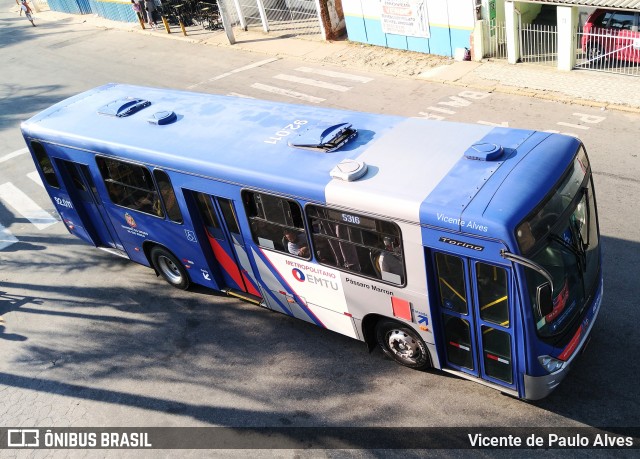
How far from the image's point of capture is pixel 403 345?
28.8 ft

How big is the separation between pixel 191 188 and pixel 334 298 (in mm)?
2868

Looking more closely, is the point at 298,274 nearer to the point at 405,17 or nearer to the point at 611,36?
the point at 611,36

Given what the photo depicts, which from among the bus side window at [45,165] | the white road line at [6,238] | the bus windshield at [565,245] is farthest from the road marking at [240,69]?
the bus windshield at [565,245]

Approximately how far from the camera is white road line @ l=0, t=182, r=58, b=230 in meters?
15.3

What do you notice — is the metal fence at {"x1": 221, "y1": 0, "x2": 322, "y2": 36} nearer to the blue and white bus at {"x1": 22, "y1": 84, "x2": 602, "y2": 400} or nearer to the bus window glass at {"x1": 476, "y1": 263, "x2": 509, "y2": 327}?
the blue and white bus at {"x1": 22, "y1": 84, "x2": 602, "y2": 400}

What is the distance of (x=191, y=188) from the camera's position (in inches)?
379

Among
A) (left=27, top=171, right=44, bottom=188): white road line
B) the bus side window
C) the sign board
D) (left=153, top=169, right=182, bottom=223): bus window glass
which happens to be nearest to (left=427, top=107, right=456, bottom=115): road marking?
the sign board

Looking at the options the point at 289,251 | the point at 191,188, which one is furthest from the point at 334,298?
the point at 191,188

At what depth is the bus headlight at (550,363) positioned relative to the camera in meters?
7.25

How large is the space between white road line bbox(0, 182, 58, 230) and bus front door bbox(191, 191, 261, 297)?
22.4 ft

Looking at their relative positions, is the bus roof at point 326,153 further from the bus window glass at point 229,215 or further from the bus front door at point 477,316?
the bus front door at point 477,316

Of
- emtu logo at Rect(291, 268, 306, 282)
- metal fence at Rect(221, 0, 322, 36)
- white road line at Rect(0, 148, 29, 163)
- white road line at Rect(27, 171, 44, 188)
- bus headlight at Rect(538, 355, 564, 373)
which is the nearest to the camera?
bus headlight at Rect(538, 355, 564, 373)

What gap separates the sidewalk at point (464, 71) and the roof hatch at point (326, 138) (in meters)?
9.97

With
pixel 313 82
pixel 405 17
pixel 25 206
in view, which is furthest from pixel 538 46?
pixel 25 206
